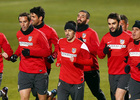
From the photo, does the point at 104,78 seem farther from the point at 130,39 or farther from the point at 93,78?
the point at 130,39

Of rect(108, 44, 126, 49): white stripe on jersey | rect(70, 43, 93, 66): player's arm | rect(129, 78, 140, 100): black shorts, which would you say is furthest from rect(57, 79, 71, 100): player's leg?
rect(108, 44, 126, 49): white stripe on jersey

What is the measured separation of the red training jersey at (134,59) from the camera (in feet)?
32.0

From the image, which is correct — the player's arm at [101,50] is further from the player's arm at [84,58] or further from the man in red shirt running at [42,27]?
the man in red shirt running at [42,27]

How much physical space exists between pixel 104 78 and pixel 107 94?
8.56 ft

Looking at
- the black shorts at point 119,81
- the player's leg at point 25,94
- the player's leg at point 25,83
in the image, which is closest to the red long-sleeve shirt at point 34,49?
the player's leg at point 25,83

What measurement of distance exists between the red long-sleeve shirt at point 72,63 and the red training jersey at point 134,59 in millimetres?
946

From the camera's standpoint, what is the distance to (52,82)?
51.8 feet

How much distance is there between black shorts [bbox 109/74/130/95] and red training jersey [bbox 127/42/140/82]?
583mm

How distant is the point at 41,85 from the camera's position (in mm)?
10617

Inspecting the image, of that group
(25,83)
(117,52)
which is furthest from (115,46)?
(25,83)

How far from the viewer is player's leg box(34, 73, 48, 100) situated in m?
10.6

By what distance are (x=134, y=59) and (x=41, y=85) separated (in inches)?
92.5

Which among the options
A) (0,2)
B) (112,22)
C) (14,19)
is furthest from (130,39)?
(0,2)

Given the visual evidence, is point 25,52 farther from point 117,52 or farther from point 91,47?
point 117,52
